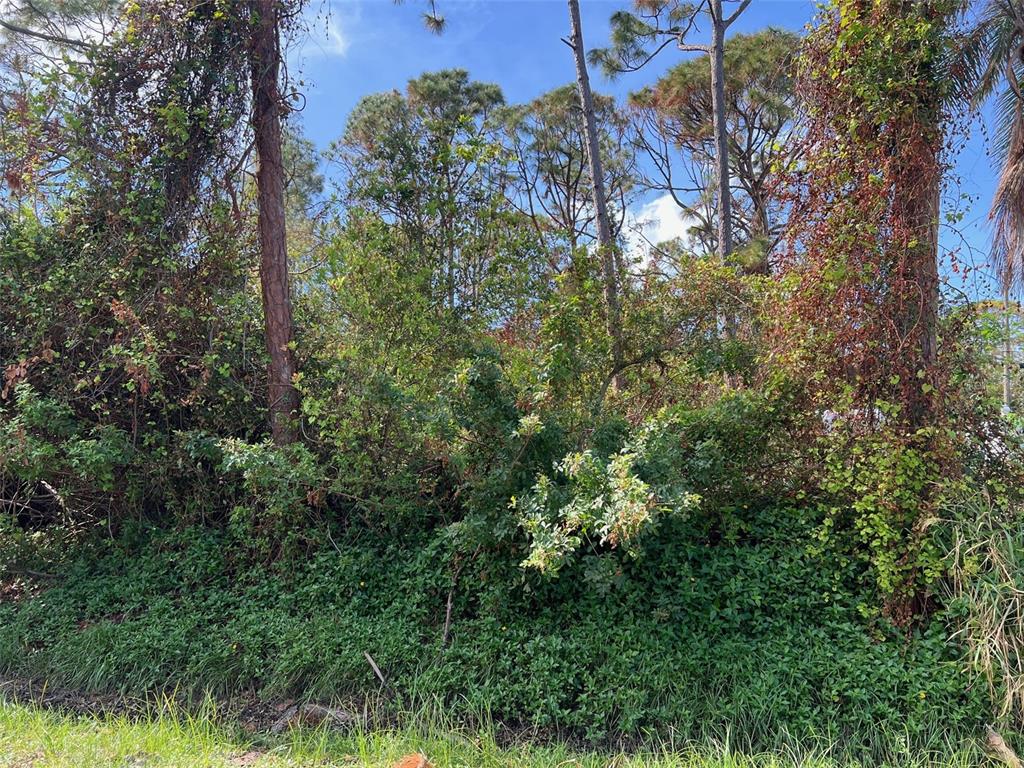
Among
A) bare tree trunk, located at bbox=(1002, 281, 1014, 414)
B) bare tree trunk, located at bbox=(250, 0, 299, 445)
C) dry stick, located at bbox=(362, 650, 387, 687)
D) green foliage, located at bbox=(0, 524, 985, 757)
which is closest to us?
green foliage, located at bbox=(0, 524, 985, 757)

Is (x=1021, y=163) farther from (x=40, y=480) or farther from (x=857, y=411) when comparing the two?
(x=40, y=480)

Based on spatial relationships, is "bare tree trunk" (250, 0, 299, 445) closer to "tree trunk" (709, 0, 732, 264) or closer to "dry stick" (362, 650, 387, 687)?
"dry stick" (362, 650, 387, 687)

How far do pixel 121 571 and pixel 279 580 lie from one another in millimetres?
1495

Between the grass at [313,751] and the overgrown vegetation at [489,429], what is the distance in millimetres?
142

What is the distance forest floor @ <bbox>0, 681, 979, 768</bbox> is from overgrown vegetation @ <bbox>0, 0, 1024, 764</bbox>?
18 cm

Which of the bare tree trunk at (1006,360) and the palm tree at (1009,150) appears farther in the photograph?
the palm tree at (1009,150)

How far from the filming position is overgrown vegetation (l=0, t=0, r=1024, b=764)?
328cm

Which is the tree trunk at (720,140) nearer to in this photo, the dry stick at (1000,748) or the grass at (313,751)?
the dry stick at (1000,748)

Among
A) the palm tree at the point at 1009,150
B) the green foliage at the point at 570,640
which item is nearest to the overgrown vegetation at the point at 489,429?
the green foliage at the point at 570,640

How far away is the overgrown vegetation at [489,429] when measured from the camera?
328 centimetres

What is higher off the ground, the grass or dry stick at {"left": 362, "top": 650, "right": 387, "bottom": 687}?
dry stick at {"left": 362, "top": 650, "right": 387, "bottom": 687}

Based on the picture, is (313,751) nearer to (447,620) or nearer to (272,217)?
(447,620)

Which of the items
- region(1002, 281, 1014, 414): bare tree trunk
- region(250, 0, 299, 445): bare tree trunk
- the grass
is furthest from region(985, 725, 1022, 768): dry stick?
region(250, 0, 299, 445): bare tree trunk

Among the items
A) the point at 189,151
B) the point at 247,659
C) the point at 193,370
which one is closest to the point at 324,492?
the point at 247,659
